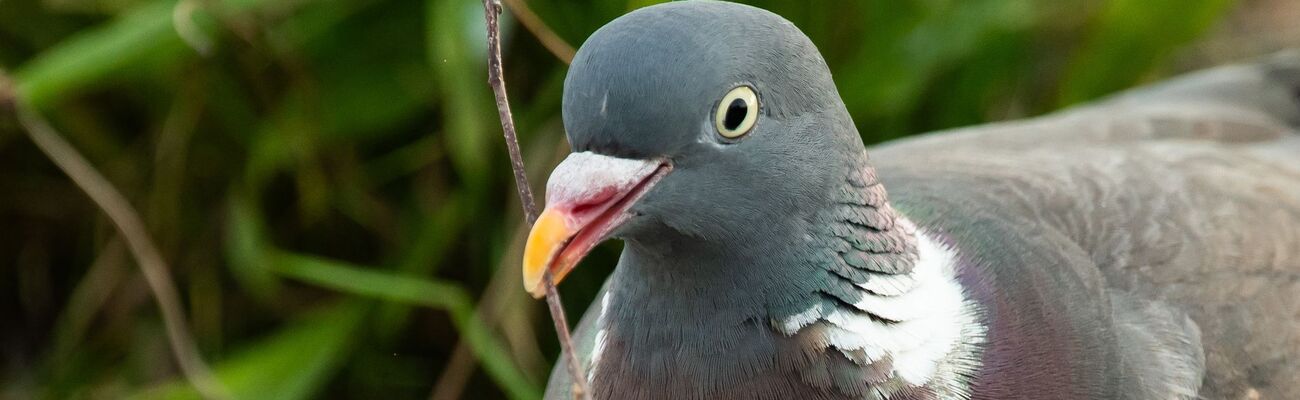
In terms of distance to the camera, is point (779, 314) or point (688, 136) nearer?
point (688, 136)

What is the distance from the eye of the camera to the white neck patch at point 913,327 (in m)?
1.77

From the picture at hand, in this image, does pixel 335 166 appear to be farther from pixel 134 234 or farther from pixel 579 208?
pixel 579 208

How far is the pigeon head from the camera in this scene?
1.58 metres

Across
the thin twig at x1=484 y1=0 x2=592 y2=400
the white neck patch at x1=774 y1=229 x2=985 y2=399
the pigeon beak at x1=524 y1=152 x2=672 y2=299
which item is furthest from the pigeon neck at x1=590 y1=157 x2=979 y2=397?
the thin twig at x1=484 y1=0 x2=592 y2=400

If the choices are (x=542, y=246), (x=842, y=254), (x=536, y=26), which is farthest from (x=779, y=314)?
(x=536, y=26)

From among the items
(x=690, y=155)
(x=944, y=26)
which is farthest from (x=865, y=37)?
(x=690, y=155)

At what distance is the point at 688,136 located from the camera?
1.62m

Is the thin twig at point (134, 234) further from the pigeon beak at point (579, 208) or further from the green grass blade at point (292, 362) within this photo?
the pigeon beak at point (579, 208)

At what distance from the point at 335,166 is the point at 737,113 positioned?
1792mm

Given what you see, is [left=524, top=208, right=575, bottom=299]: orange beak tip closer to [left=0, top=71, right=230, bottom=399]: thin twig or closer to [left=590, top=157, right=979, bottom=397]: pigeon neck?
[left=590, top=157, right=979, bottom=397]: pigeon neck

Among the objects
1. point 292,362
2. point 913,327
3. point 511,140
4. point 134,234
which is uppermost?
point 511,140

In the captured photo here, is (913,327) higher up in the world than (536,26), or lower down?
lower down

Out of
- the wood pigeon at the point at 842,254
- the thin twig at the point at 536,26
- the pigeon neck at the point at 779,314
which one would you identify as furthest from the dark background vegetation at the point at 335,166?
the pigeon neck at the point at 779,314

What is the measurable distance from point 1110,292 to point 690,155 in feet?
2.80
